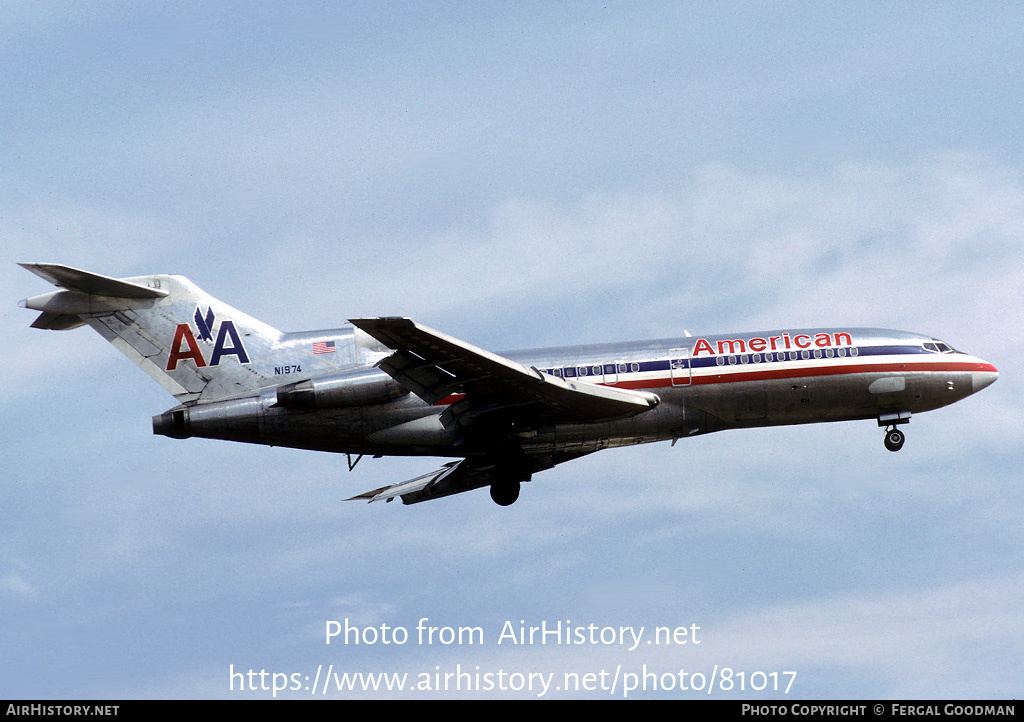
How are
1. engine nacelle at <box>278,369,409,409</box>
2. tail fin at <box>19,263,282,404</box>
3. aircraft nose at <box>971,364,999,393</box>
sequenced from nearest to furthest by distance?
engine nacelle at <box>278,369,409,409</box>, tail fin at <box>19,263,282,404</box>, aircraft nose at <box>971,364,999,393</box>

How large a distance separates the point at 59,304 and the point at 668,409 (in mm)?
16155

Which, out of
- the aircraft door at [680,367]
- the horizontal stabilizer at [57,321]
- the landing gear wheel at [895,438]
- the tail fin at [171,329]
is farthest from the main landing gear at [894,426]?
the horizontal stabilizer at [57,321]

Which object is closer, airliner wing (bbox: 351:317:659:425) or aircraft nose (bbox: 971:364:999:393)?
airliner wing (bbox: 351:317:659:425)

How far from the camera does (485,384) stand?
29594 millimetres

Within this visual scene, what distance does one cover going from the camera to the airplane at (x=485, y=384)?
3042 cm

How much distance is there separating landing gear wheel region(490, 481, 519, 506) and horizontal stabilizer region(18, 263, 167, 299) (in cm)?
1031

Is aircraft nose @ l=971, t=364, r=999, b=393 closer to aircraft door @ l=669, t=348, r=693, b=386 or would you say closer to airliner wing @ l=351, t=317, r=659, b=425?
aircraft door @ l=669, t=348, r=693, b=386

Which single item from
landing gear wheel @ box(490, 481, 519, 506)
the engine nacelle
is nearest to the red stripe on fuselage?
the engine nacelle

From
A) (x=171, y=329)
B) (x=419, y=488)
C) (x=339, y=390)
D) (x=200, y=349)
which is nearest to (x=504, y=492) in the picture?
(x=419, y=488)

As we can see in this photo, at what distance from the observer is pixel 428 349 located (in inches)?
1099

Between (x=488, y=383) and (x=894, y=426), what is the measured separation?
38.0 feet

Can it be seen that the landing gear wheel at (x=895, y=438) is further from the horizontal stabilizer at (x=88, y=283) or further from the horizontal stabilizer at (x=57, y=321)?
the horizontal stabilizer at (x=57, y=321)

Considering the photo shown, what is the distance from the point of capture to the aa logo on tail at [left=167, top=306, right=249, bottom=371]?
32969mm
